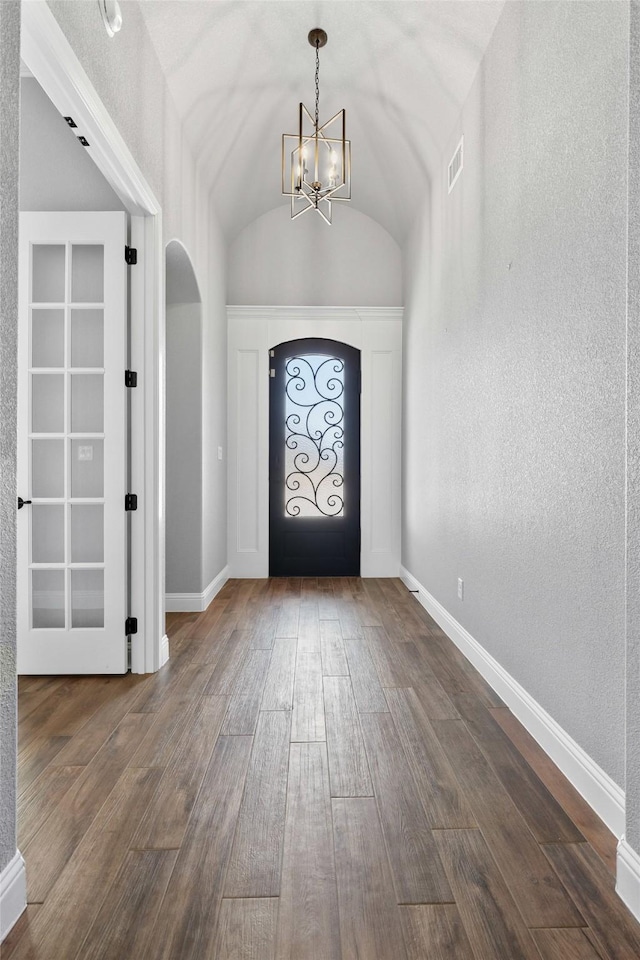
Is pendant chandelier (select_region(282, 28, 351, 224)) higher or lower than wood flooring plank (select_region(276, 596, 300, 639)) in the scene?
higher

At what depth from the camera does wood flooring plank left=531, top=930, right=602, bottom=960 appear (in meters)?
1.32

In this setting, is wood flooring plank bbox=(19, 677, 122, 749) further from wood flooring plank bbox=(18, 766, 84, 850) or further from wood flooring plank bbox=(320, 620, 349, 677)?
wood flooring plank bbox=(320, 620, 349, 677)

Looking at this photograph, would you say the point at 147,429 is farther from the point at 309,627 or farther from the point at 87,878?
the point at 87,878

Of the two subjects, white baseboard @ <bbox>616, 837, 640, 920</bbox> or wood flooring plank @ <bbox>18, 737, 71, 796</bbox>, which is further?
wood flooring plank @ <bbox>18, 737, 71, 796</bbox>

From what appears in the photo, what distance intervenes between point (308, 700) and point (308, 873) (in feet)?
3.93

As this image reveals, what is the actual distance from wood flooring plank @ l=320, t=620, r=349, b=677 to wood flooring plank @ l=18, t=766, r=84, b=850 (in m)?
1.35

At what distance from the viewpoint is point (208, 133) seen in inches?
158

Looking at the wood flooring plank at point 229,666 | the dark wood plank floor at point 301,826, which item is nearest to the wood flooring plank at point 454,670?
the dark wood plank floor at point 301,826

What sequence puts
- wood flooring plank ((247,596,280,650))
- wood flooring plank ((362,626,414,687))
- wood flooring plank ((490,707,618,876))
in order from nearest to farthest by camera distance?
1. wood flooring plank ((490,707,618,876))
2. wood flooring plank ((362,626,414,687))
3. wood flooring plank ((247,596,280,650))

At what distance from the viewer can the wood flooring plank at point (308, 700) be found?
2.46 metres

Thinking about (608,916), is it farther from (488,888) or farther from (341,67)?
(341,67)

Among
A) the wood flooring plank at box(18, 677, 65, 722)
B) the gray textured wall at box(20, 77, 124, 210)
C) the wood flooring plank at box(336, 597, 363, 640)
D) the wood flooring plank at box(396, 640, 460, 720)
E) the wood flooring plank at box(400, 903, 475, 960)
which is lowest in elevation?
the wood flooring plank at box(400, 903, 475, 960)

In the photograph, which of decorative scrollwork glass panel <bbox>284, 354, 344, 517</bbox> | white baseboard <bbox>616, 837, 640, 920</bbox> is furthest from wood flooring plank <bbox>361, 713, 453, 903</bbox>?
decorative scrollwork glass panel <bbox>284, 354, 344, 517</bbox>

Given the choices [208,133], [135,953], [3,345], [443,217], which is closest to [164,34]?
[208,133]
